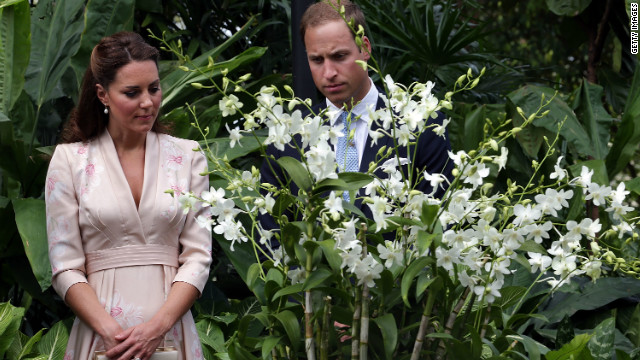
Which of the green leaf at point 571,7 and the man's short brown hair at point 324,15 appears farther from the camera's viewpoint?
the green leaf at point 571,7

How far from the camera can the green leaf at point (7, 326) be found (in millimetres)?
2564

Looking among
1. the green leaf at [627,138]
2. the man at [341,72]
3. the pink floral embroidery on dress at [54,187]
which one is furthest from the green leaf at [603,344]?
the pink floral embroidery on dress at [54,187]

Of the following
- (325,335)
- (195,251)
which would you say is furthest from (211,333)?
(325,335)

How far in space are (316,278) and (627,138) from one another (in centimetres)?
295

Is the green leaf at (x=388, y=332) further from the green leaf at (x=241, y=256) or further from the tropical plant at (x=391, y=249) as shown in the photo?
the green leaf at (x=241, y=256)

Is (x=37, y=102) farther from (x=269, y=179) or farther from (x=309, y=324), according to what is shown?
(x=309, y=324)

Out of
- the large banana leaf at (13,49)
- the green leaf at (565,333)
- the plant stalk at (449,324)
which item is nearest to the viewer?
the plant stalk at (449,324)

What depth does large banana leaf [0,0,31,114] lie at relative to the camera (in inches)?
119

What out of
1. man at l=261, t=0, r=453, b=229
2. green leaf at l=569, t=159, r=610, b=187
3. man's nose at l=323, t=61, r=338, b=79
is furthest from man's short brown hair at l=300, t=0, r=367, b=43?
green leaf at l=569, t=159, r=610, b=187

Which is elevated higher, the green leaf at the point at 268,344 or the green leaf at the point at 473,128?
the green leaf at the point at 268,344

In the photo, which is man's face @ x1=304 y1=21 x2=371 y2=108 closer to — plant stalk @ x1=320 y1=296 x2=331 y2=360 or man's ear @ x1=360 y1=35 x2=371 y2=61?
man's ear @ x1=360 y1=35 x2=371 y2=61

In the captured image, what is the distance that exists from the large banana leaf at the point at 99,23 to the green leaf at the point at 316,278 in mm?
2248

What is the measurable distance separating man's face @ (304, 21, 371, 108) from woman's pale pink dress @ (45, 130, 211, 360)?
445mm

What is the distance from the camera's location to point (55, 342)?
2760 millimetres
